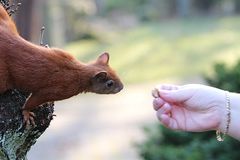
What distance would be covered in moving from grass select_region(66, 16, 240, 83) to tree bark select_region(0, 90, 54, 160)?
31.9 ft

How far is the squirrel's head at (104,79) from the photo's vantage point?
207 cm

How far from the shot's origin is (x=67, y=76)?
1.94 m

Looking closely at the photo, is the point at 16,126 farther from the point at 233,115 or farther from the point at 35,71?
the point at 233,115

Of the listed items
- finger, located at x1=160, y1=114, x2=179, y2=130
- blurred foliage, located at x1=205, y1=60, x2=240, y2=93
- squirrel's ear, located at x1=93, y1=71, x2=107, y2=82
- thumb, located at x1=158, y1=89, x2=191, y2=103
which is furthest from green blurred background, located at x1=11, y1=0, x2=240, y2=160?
squirrel's ear, located at x1=93, y1=71, x2=107, y2=82

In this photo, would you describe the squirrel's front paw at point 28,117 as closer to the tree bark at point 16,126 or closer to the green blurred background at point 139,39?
the tree bark at point 16,126

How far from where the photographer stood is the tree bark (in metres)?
1.90

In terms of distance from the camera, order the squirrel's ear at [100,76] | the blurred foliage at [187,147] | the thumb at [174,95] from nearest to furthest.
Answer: the squirrel's ear at [100,76] < the thumb at [174,95] < the blurred foliage at [187,147]

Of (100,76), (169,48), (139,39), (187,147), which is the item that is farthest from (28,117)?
(139,39)

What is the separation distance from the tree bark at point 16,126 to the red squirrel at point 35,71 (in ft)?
0.14

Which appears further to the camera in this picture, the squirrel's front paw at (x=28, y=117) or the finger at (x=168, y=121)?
the finger at (x=168, y=121)

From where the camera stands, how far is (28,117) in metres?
1.91

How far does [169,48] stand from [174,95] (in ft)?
48.7

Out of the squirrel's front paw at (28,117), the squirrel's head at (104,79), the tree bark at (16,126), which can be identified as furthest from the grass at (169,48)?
the squirrel's front paw at (28,117)

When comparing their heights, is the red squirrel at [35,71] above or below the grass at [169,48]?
below
